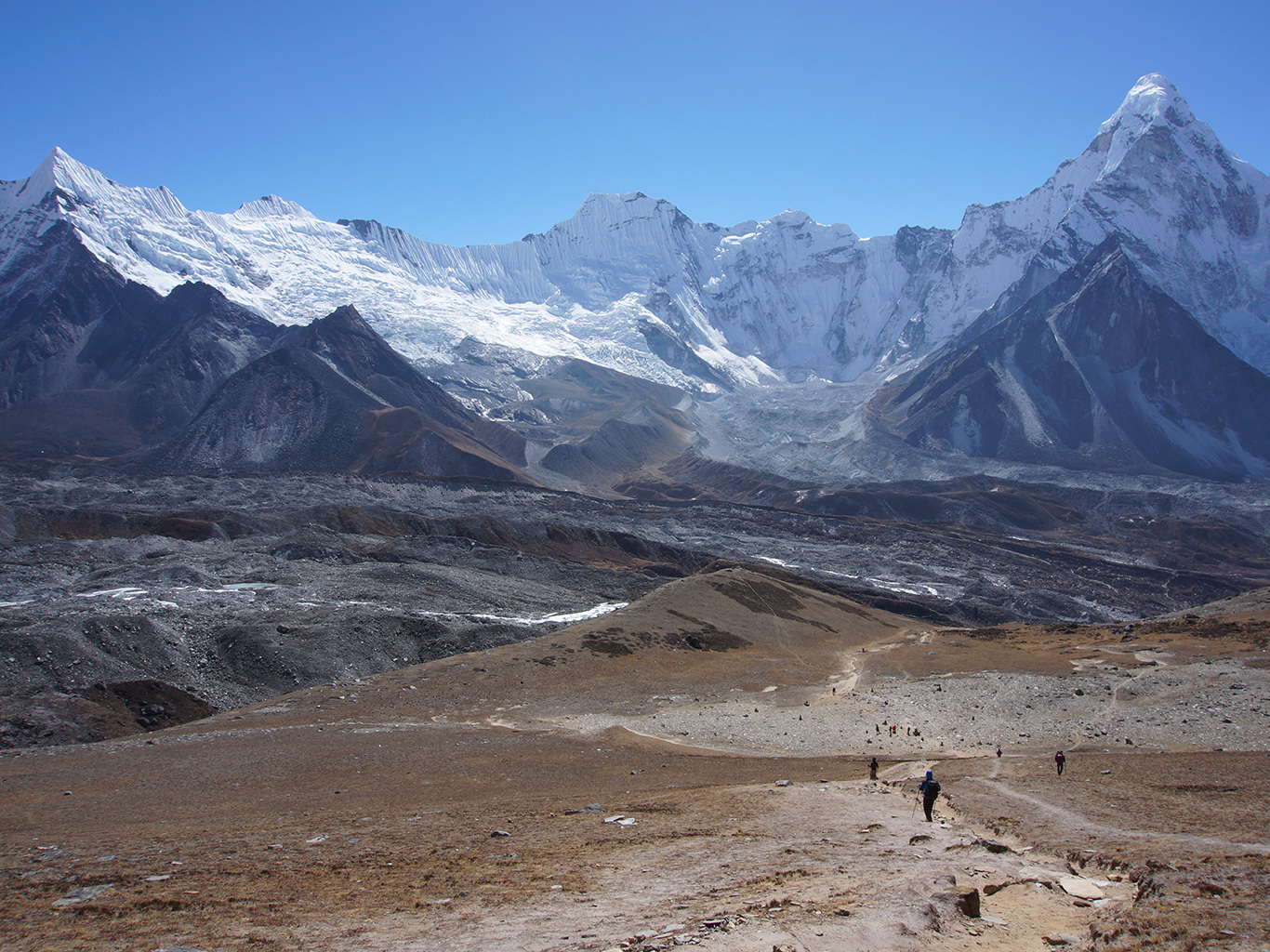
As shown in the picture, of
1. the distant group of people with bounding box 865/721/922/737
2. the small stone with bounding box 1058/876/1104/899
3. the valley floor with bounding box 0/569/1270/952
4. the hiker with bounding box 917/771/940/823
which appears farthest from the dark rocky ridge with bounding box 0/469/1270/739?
the small stone with bounding box 1058/876/1104/899

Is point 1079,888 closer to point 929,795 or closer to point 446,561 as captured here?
point 929,795

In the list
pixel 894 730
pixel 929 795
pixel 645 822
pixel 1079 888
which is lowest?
pixel 894 730

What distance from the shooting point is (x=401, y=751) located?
29969mm

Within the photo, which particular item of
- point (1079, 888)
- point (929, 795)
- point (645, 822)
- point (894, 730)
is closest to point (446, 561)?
point (894, 730)

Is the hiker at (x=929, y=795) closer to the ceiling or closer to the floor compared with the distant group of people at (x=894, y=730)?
closer to the ceiling

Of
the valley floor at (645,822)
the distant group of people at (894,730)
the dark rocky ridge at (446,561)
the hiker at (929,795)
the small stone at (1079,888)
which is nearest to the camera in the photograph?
the valley floor at (645,822)

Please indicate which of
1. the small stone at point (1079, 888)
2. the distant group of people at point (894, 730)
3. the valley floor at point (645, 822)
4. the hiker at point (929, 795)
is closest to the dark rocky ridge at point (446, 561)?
the valley floor at point (645, 822)

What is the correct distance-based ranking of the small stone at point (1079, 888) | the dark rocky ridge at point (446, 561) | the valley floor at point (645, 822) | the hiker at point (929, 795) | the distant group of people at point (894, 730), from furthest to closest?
the dark rocky ridge at point (446, 561) → the distant group of people at point (894, 730) → the hiker at point (929, 795) → the small stone at point (1079, 888) → the valley floor at point (645, 822)

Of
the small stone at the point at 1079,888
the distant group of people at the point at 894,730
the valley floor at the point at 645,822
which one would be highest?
the small stone at the point at 1079,888

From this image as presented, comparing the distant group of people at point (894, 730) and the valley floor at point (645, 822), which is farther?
the distant group of people at point (894, 730)

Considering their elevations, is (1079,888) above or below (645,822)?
above

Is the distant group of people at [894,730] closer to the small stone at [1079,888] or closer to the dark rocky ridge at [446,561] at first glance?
the small stone at [1079,888]

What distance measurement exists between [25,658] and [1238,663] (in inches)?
2545

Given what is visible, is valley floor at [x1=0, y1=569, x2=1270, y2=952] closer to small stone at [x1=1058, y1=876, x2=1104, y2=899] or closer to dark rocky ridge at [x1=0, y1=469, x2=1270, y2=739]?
small stone at [x1=1058, y1=876, x2=1104, y2=899]
